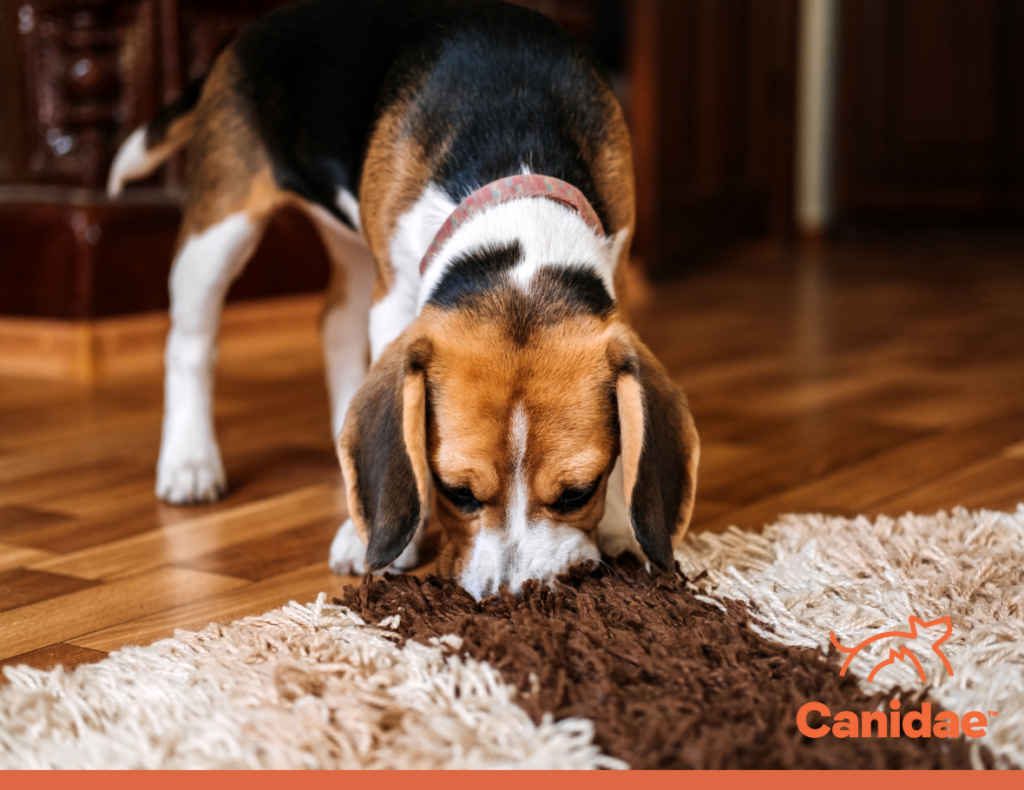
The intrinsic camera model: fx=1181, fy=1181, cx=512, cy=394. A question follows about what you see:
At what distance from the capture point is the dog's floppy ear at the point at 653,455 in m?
1.78

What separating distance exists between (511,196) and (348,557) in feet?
2.32

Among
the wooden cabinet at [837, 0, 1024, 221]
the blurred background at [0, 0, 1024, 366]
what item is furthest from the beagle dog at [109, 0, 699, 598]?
the wooden cabinet at [837, 0, 1024, 221]

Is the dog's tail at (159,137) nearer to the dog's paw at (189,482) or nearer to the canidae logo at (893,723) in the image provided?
the dog's paw at (189,482)

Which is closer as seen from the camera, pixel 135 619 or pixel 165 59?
pixel 135 619

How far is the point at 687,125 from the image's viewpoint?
7605 millimetres

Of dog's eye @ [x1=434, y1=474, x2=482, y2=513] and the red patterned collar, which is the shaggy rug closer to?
dog's eye @ [x1=434, y1=474, x2=482, y2=513]

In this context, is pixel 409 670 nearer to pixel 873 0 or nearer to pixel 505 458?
pixel 505 458

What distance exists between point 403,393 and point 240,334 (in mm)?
3279

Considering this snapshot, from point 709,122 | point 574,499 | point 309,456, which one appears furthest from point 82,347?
point 709,122

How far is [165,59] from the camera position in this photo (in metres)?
4.67

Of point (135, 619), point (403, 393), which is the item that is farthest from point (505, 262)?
point (135, 619)

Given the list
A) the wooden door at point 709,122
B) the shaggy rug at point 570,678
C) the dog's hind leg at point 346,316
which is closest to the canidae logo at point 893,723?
the shaggy rug at point 570,678

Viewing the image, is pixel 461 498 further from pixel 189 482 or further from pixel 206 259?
pixel 206 259

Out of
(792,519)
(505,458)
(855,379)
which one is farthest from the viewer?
(855,379)
